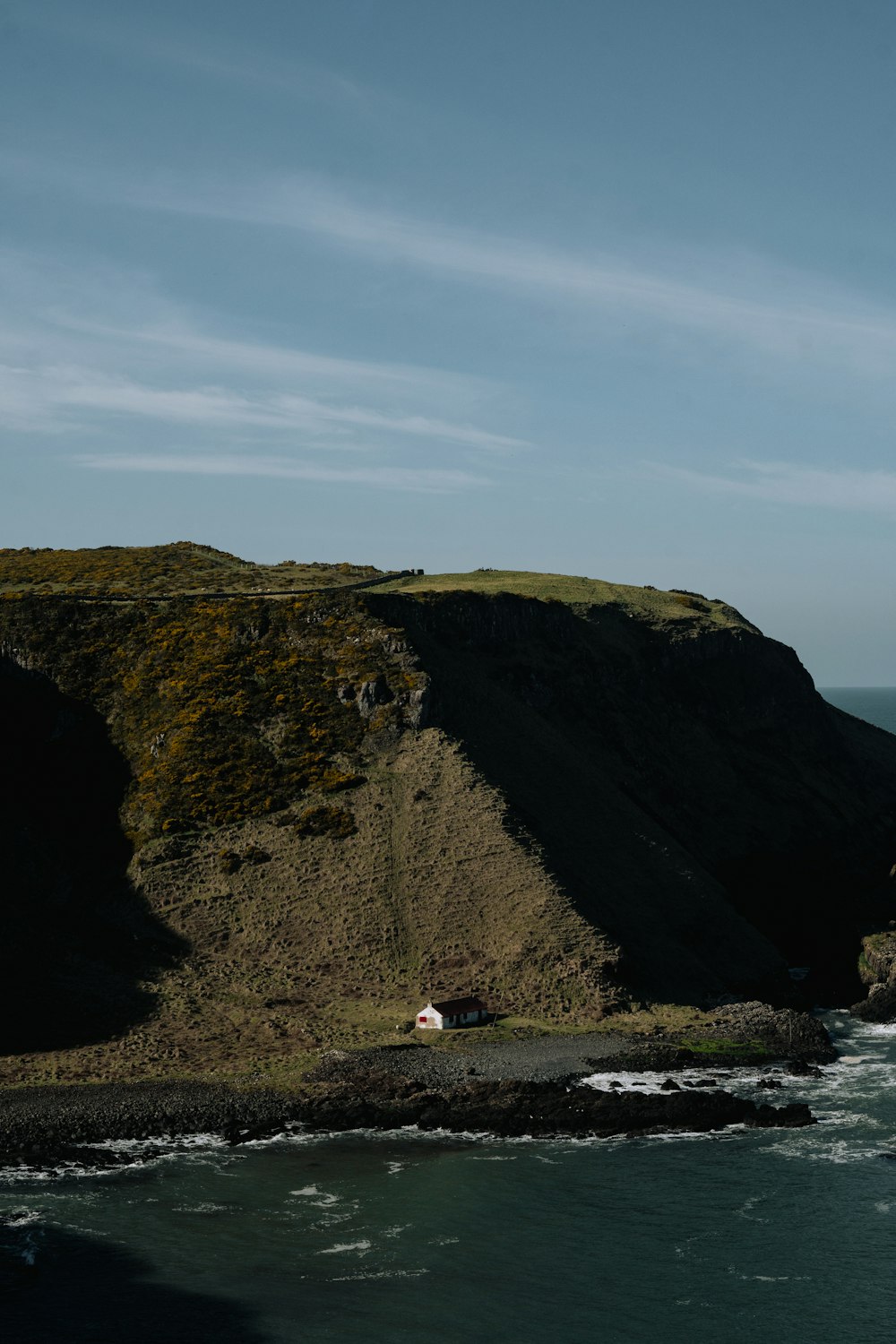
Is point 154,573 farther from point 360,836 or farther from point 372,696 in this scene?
point 360,836

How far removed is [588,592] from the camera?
159 meters

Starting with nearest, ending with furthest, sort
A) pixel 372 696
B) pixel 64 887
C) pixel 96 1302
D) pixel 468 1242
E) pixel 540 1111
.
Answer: pixel 96 1302 → pixel 468 1242 → pixel 540 1111 → pixel 64 887 → pixel 372 696

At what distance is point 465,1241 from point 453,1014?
25838 mm

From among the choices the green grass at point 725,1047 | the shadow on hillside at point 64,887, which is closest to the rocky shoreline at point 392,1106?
the green grass at point 725,1047

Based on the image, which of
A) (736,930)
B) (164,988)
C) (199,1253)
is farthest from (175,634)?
(199,1253)

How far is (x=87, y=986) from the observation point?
86.7 m

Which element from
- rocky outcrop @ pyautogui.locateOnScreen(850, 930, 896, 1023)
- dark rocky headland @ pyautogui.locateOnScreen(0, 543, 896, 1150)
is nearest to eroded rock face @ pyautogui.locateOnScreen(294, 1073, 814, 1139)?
dark rocky headland @ pyautogui.locateOnScreen(0, 543, 896, 1150)

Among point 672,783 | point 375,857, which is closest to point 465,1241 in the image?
point 375,857

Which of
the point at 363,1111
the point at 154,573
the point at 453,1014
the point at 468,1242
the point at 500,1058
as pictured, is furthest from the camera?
the point at 154,573

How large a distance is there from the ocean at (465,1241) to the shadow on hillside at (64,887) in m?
17.7

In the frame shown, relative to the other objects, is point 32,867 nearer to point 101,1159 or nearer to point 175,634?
point 175,634

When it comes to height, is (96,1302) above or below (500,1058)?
below

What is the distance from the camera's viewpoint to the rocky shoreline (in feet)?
227

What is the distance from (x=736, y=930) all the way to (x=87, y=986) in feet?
150
